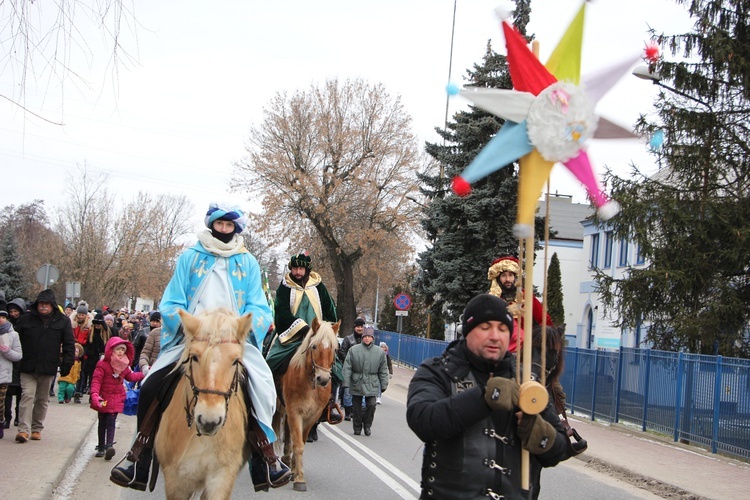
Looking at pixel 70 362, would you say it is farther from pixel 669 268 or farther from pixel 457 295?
pixel 457 295

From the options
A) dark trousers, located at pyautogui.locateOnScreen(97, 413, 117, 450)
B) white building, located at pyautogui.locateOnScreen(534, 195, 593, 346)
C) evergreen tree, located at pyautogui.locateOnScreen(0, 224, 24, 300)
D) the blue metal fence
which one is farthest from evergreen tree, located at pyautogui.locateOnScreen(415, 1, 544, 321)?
evergreen tree, located at pyautogui.locateOnScreen(0, 224, 24, 300)

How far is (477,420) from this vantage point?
11.9ft

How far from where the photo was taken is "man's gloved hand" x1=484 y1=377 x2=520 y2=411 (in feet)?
11.6

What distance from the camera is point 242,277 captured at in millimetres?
6434

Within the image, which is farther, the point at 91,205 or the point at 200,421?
the point at 91,205

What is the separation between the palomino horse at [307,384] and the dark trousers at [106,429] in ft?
8.14

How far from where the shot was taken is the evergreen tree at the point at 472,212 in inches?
1140

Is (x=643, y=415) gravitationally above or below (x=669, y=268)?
below

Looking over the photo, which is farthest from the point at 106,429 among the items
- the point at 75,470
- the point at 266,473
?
the point at 266,473

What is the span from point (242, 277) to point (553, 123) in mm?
3188

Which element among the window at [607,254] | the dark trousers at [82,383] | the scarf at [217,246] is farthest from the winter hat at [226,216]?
the window at [607,254]

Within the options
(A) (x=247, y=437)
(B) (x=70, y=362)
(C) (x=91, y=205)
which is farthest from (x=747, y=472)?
(C) (x=91, y=205)

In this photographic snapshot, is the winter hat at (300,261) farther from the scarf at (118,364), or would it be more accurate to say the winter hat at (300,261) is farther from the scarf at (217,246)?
the scarf at (217,246)

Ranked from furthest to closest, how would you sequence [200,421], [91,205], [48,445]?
1. [91,205]
2. [48,445]
3. [200,421]
